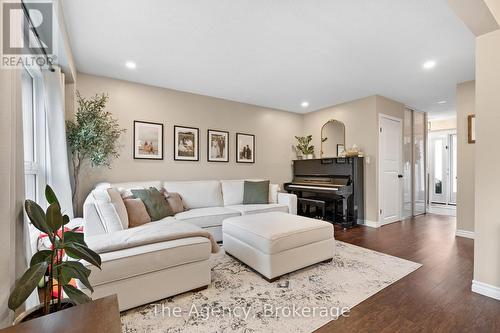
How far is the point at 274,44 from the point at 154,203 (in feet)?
7.74

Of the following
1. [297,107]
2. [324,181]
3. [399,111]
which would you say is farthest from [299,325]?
[399,111]

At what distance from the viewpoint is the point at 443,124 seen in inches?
268

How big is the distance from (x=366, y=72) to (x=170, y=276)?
3.48 meters

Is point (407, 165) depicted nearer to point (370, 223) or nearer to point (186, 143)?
point (370, 223)

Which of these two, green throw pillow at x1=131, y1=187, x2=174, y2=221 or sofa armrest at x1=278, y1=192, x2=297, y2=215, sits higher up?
green throw pillow at x1=131, y1=187, x2=174, y2=221

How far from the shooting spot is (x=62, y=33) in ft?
6.89

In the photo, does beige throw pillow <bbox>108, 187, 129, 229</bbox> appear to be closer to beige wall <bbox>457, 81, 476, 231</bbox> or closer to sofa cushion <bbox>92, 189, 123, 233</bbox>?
sofa cushion <bbox>92, 189, 123, 233</bbox>

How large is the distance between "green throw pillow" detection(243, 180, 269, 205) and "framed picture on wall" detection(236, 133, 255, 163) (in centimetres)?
71

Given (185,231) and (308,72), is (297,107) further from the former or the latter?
(185,231)

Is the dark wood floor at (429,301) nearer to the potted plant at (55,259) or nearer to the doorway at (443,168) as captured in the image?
the potted plant at (55,259)

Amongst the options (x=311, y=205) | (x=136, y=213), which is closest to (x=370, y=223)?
(x=311, y=205)

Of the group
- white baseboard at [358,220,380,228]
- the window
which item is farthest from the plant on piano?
the window

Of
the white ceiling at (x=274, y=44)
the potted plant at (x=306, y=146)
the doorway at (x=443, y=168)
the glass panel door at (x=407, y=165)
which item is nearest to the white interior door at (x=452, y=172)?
the doorway at (x=443, y=168)

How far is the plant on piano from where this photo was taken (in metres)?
5.32
